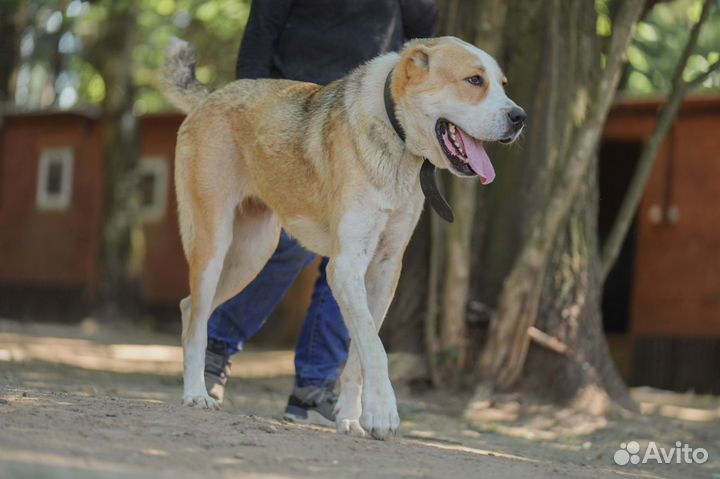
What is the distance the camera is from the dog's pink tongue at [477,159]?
467 centimetres

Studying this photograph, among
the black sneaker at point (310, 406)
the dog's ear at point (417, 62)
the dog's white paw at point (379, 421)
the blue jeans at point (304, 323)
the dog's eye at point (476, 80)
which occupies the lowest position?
the black sneaker at point (310, 406)

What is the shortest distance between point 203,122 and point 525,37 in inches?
116

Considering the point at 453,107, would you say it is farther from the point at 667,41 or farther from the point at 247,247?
the point at 667,41

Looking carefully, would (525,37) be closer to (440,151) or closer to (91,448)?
(440,151)

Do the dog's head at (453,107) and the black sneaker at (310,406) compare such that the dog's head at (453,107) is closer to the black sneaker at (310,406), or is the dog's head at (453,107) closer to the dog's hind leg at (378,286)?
the dog's hind leg at (378,286)

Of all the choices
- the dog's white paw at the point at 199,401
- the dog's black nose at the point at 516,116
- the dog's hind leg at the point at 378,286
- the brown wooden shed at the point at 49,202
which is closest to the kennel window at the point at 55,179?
the brown wooden shed at the point at 49,202

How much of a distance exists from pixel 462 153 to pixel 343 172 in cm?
53

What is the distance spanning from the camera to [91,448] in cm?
350

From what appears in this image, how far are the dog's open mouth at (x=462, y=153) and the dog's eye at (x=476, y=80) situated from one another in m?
0.20

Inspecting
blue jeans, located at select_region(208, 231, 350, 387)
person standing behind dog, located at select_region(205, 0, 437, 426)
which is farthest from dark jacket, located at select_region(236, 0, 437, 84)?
blue jeans, located at select_region(208, 231, 350, 387)

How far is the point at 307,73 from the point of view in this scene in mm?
5859

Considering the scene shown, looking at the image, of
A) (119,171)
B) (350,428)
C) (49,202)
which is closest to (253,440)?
(350,428)

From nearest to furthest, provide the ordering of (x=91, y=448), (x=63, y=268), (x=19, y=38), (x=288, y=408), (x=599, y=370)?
(x=91, y=448) < (x=288, y=408) < (x=599, y=370) < (x=63, y=268) < (x=19, y=38)

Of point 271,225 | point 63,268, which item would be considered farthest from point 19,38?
point 271,225
